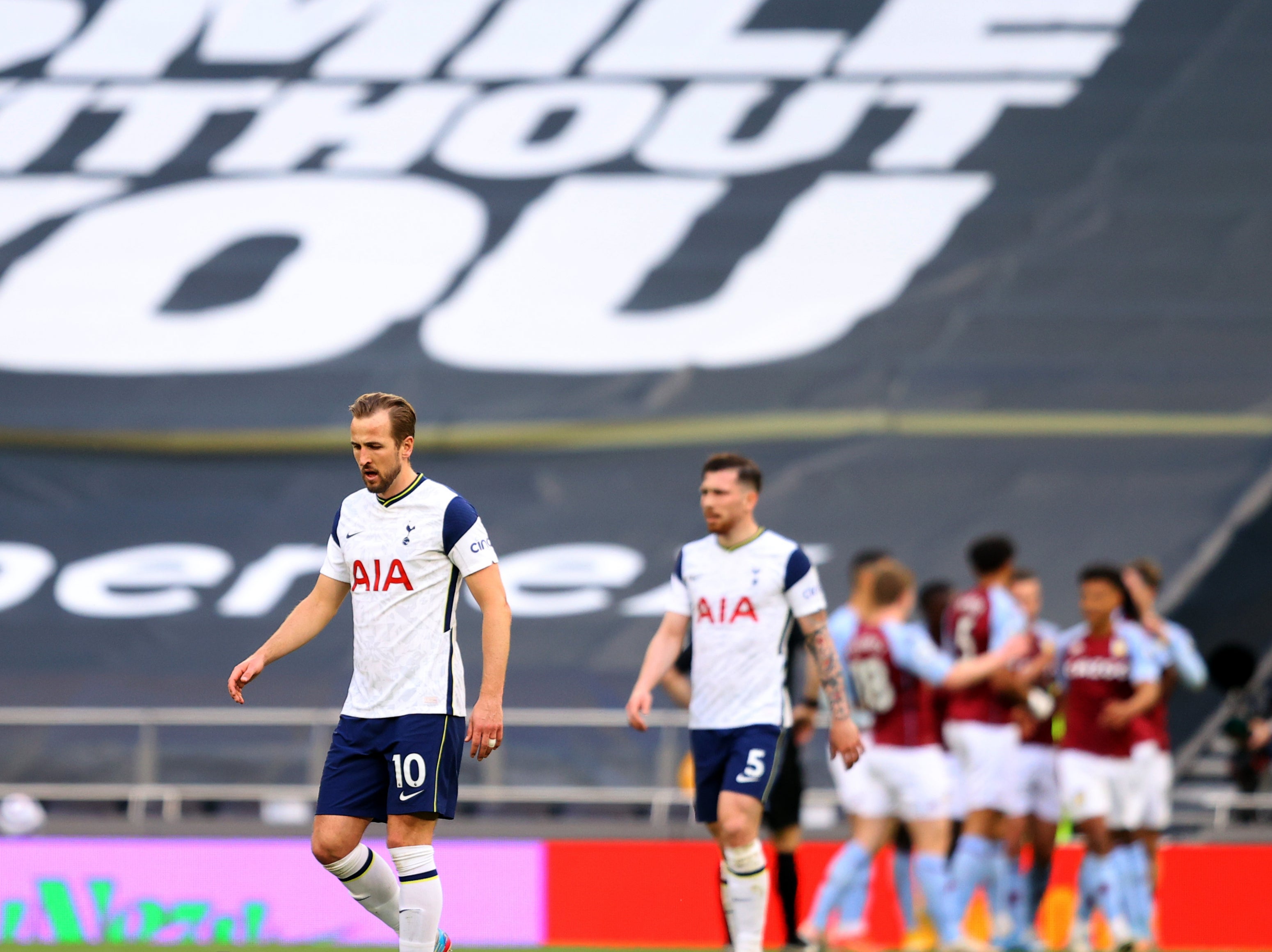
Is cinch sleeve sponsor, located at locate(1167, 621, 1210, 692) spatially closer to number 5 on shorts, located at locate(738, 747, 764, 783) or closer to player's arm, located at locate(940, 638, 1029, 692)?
player's arm, located at locate(940, 638, 1029, 692)

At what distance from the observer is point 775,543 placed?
6723 millimetres

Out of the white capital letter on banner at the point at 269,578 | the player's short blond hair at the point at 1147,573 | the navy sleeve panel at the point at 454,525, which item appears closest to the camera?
the navy sleeve panel at the point at 454,525

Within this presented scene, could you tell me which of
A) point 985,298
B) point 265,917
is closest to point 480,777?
point 265,917

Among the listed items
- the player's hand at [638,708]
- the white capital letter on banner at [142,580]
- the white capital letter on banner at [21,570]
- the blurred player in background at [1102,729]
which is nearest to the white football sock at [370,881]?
the player's hand at [638,708]

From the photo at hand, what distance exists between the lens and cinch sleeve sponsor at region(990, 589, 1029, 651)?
29.1 ft

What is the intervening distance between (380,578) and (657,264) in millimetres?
9207

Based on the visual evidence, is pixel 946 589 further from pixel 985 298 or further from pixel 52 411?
pixel 52 411

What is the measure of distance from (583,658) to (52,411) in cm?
491

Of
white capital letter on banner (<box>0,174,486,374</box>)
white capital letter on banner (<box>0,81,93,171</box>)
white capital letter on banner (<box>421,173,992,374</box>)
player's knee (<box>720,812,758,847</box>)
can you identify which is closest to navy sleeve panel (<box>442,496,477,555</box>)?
player's knee (<box>720,812,758,847</box>)

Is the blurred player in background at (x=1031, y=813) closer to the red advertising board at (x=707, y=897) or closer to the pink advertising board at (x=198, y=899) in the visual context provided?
the red advertising board at (x=707, y=897)

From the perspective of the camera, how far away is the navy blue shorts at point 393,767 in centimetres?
527

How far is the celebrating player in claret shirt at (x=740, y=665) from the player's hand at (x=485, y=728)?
1437 mm

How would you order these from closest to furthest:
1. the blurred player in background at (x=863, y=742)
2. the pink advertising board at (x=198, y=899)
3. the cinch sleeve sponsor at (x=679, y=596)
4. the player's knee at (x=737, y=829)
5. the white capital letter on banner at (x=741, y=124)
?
1. the player's knee at (x=737, y=829)
2. the cinch sleeve sponsor at (x=679, y=596)
3. the blurred player in background at (x=863, y=742)
4. the pink advertising board at (x=198, y=899)
5. the white capital letter on banner at (x=741, y=124)

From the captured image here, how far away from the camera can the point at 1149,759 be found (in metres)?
9.07
